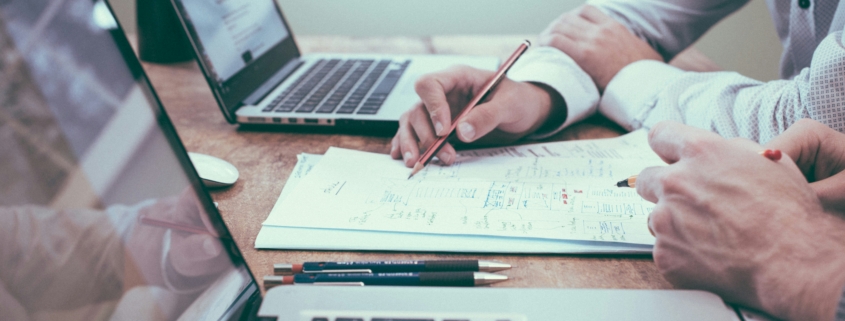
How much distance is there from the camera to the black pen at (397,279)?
367 millimetres

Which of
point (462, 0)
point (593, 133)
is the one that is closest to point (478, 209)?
point (593, 133)

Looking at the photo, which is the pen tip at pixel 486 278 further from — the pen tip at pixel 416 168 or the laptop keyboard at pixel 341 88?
the laptop keyboard at pixel 341 88

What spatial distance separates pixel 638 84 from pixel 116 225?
65 cm

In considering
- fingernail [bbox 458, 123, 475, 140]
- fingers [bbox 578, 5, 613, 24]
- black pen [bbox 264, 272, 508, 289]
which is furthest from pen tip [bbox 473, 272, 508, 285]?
fingers [bbox 578, 5, 613, 24]

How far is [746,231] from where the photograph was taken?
339 mm

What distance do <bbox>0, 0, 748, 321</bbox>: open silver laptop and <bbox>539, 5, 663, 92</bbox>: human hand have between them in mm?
487

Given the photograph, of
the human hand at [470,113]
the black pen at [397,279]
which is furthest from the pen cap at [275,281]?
the human hand at [470,113]

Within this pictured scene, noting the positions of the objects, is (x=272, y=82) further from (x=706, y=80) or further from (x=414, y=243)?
(x=706, y=80)

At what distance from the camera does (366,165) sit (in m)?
0.57

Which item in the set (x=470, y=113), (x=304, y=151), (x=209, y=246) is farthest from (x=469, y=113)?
(x=209, y=246)

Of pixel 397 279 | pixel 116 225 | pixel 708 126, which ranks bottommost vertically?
pixel 708 126

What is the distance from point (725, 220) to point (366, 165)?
1.18 ft

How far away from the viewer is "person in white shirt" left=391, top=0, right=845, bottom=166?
54cm

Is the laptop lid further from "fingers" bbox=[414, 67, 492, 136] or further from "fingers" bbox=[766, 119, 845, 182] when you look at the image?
"fingers" bbox=[766, 119, 845, 182]
